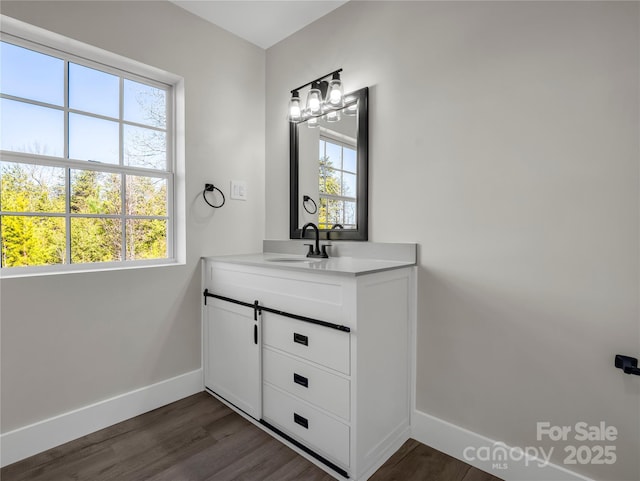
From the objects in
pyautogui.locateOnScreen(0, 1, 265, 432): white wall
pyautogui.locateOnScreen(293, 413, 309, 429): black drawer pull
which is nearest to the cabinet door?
pyautogui.locateOnScreen(0, 1, 265, 432): white wall

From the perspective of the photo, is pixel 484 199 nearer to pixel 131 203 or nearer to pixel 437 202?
pixel 437 202

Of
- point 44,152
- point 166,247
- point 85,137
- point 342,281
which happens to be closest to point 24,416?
point 166,247

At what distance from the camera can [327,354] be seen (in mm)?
1476

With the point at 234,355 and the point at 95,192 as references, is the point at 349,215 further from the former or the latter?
the point at 95,192

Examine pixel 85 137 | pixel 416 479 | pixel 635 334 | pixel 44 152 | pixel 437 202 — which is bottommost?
pixel 416 479

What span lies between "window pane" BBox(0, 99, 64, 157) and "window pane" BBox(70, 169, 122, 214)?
0.51ft

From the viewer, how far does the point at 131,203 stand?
2008 mm

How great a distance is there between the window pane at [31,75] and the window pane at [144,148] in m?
0.36

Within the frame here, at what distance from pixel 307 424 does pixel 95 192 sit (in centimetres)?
171

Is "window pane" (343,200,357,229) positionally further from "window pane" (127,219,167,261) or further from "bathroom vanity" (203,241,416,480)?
"window pane" (127,219,167,261)

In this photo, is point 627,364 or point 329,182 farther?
point 329,182

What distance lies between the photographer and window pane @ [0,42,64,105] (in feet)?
5.30

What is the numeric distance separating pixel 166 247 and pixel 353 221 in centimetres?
125

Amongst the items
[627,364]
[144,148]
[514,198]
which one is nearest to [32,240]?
[144,148]
